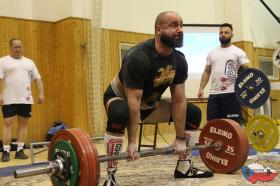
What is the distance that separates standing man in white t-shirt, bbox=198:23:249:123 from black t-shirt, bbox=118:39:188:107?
1.17m

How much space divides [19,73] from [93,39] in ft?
5.99

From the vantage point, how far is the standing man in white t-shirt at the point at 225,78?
3.62m

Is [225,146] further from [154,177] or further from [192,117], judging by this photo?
[154,177]

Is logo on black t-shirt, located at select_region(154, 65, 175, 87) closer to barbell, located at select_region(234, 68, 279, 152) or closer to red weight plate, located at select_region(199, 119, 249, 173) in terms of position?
red weight plate, located at select_region(199, 119, 249, 173)

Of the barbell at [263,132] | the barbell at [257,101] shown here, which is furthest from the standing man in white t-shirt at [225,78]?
the barbell at [263,132]

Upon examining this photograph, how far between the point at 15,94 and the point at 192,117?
226cm

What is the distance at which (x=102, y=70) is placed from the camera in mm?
6082

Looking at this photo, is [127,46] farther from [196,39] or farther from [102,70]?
[196,39]

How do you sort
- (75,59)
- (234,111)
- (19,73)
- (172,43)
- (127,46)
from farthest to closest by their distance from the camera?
(127,46), (75,59), (19,73), (234,111), (172,43)

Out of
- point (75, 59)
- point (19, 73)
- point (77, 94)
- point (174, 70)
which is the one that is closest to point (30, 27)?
point (75, 59)

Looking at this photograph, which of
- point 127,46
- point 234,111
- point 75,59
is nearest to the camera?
point 234,111

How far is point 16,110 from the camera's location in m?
4.29

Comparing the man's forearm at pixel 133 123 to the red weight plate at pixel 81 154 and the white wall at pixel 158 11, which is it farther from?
the white wall at pixel 158 11

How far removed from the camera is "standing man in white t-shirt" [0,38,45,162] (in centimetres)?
421
